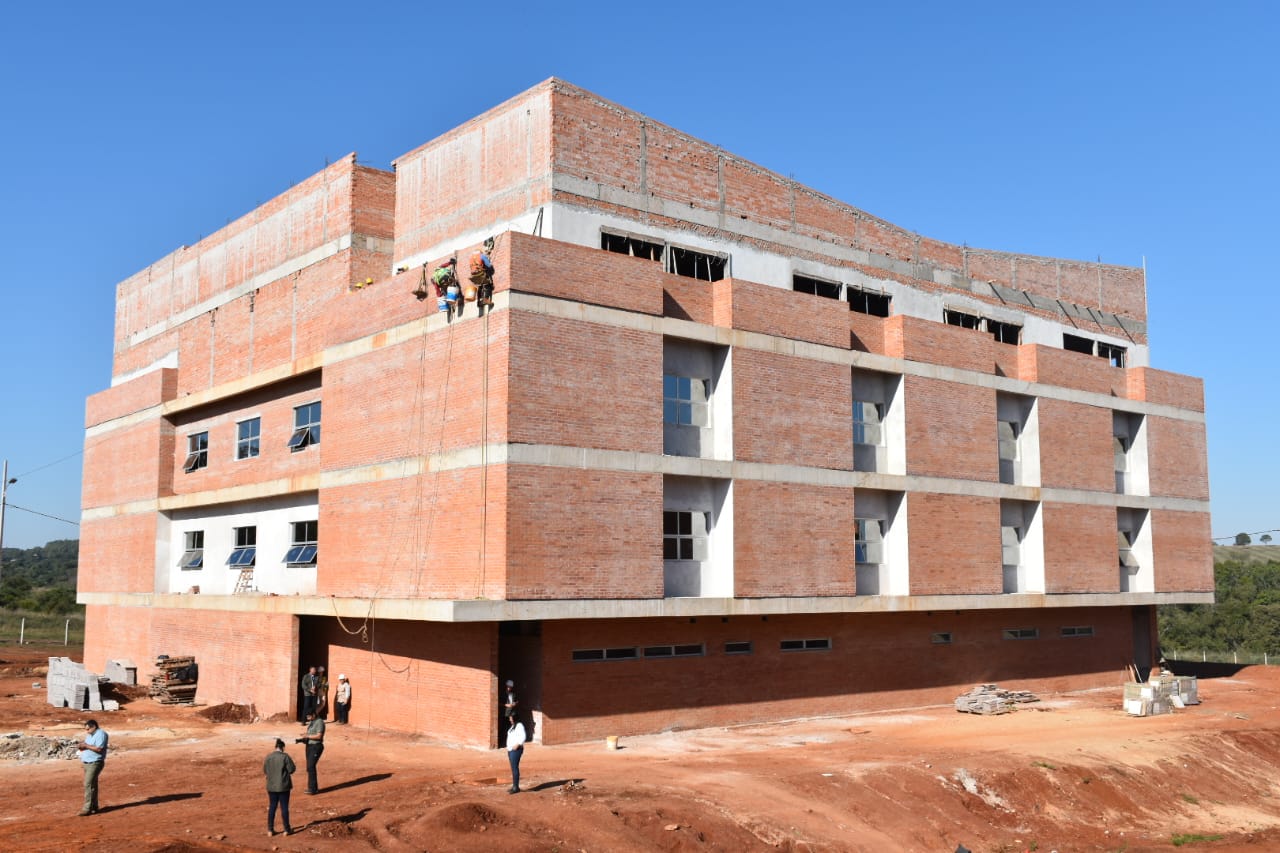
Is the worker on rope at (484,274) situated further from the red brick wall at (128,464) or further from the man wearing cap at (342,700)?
the red brick wall at (128,464)

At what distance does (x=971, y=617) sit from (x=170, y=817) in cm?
2617

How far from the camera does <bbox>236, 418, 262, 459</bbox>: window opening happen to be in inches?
1507

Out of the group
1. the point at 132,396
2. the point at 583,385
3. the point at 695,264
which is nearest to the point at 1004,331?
the point at 695,264

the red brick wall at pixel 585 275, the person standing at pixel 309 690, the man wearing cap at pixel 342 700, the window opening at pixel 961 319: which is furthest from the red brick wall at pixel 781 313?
the person standing at pixel 309 690

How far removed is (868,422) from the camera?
3541 centimetres

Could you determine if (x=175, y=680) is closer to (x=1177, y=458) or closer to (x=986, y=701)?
(x=986, y=701)

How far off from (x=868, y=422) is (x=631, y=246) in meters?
9.46

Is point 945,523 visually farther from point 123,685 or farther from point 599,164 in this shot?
point 123,685

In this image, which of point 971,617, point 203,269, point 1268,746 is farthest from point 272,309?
point 1268,746

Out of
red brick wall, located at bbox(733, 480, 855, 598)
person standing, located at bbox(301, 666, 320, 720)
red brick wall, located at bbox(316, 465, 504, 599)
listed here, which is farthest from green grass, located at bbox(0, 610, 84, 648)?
red brick wall, located at bbox(733, 480, 855, 598)

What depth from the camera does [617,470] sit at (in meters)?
28.2

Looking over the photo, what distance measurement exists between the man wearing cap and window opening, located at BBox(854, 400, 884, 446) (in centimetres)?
1650

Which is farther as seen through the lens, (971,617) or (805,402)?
(971,617)

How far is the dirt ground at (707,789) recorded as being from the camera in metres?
20.3
